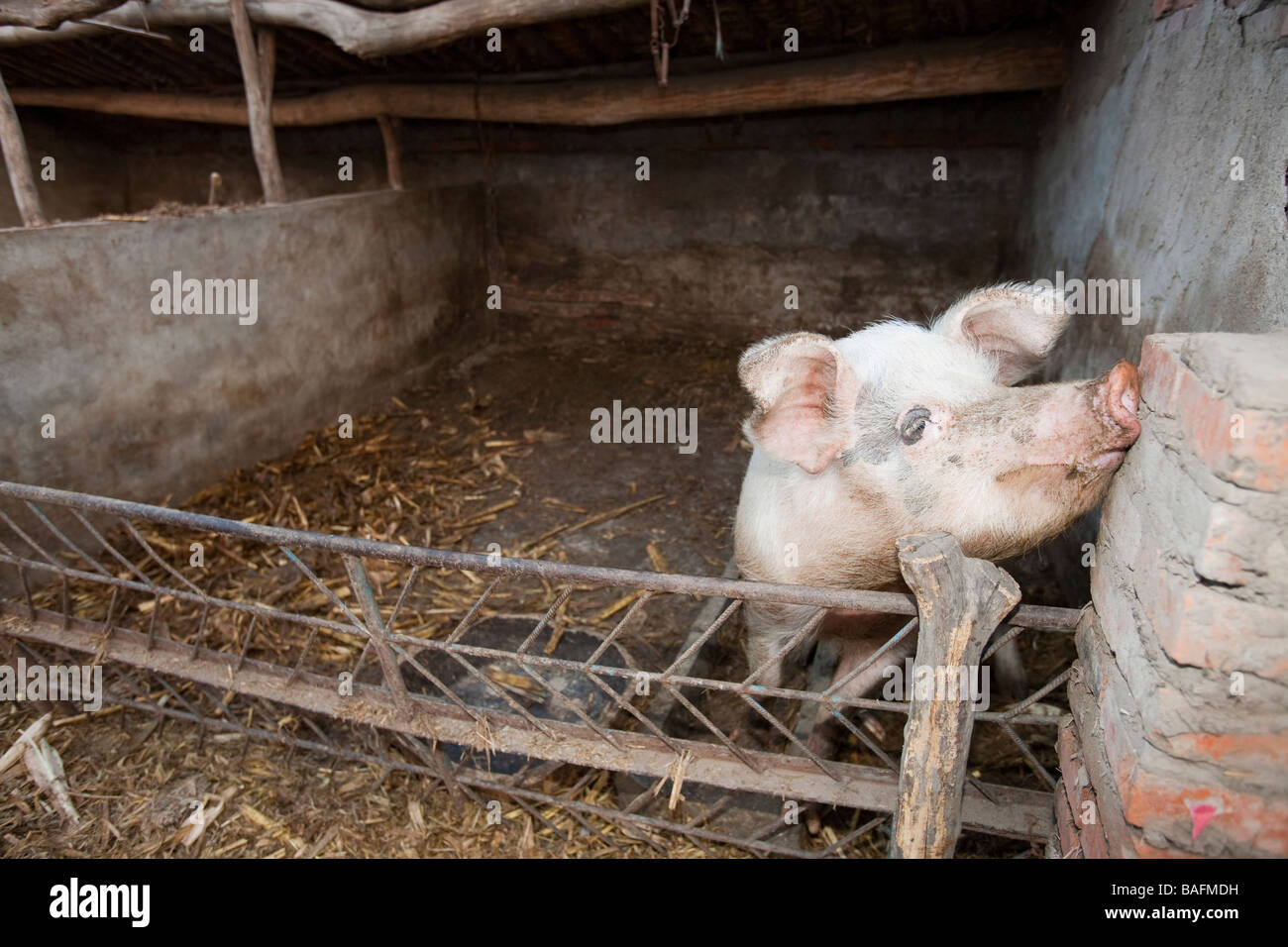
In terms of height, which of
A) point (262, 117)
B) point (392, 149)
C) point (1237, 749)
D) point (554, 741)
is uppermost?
point (392, 149)

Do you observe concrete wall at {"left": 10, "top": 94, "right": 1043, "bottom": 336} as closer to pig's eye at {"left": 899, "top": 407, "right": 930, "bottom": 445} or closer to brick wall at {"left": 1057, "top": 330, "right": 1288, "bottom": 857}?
pig's eye at {"left": 899, "top": 407, "right": 930, "bottom": 445}

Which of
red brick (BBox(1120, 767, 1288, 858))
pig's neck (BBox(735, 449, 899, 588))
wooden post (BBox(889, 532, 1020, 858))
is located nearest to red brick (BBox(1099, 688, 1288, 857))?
red brick (BBox(1120, 767, 1288, 858))

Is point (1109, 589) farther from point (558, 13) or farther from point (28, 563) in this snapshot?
point (558, 13)

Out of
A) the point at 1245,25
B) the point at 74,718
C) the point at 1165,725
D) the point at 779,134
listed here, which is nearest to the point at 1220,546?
the point at 1165,725

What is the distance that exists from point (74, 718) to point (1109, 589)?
13.1 ft

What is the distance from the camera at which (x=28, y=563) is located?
303 centimetres

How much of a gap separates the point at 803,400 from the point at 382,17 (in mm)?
4816

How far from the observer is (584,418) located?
6594mm

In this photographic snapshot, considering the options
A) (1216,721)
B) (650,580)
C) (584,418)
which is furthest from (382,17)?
(1216,721)

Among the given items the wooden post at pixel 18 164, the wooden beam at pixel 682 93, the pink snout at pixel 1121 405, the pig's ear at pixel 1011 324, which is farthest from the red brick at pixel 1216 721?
the wooden post at pixel 18 164

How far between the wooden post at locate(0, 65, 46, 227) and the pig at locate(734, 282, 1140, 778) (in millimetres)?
4407

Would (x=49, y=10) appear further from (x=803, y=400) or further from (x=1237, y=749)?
(x=1237, y=749)

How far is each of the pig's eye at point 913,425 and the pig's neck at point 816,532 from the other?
0.22m

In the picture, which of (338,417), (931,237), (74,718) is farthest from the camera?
(931,237)
